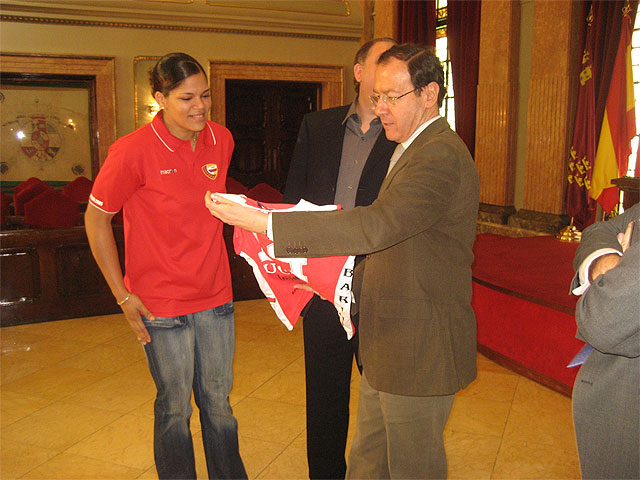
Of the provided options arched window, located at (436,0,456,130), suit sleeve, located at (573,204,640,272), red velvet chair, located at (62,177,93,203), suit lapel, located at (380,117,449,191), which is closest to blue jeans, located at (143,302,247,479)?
suit lapel, located at (380,117,449,191)

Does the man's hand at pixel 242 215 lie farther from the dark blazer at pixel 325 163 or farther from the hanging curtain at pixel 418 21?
the hanging curtain at pixel 418 21

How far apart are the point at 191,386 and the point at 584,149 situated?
16.6 ft

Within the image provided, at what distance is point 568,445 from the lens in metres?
3.09

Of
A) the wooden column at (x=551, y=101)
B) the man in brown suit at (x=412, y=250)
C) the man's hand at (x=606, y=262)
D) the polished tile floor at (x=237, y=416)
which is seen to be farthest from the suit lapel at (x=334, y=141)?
the wooden column at (x=551, y=101)

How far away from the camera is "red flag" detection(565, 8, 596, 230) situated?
5910 millimetres

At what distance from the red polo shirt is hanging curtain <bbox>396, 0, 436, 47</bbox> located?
23.1 ft

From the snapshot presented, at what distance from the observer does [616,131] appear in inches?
227

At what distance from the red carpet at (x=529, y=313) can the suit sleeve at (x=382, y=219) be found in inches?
88.3

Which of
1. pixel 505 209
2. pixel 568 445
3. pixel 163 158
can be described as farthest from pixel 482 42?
pixel 163 158

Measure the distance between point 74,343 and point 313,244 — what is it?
3842 mm

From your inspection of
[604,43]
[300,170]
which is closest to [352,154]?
[300,170]

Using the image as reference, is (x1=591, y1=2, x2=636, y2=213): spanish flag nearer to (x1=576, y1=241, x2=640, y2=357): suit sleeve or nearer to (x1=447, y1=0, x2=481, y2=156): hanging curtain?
(x1=447, y1=0, x2=481, y2=156): hanging curtain

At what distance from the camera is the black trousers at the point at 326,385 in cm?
238

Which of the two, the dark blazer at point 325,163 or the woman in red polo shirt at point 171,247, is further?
the dark blazer at point 325,163
